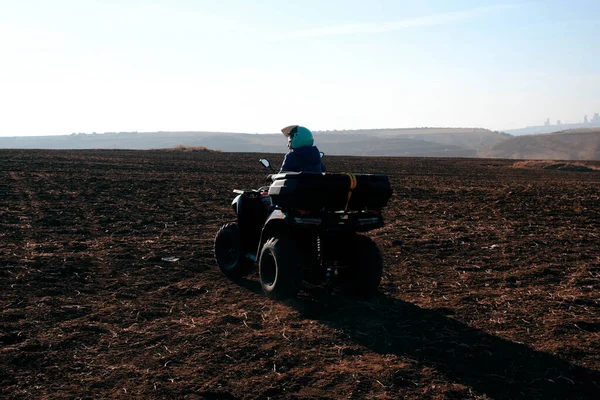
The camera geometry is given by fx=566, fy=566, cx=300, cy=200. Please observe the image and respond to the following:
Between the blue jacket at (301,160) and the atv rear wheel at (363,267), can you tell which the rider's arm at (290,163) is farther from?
the atv rear wheel at (363,267)

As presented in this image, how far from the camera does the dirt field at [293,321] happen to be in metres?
4.42

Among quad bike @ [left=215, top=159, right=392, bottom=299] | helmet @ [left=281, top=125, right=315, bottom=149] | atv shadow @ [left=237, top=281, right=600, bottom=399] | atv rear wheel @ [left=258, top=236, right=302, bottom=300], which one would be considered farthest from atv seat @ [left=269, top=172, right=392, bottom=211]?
atv shadow @ [left=237, top=281, right=600, bottom=399]

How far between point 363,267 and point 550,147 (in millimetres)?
146661

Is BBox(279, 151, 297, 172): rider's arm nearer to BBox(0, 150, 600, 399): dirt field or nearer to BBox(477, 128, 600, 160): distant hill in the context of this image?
BBox(0, 150, 600, 399): dirt field

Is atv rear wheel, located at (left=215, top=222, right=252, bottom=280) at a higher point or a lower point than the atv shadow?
higher

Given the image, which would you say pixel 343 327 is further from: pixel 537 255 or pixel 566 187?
pixel 566 187

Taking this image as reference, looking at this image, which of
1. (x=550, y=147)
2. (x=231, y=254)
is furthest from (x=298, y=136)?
(x=550, y=147)

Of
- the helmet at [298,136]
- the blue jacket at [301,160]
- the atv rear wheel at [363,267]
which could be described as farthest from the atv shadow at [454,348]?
the helmet at [298,136]

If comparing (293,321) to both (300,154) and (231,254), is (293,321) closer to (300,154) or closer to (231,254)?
(300,154)

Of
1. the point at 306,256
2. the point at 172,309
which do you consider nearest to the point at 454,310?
the point at 306,256

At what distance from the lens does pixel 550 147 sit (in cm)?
13938

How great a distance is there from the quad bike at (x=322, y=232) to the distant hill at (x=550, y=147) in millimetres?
124045

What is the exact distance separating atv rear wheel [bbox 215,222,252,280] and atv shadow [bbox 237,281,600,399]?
1198mm

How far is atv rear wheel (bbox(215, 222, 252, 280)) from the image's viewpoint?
768 centimetres
